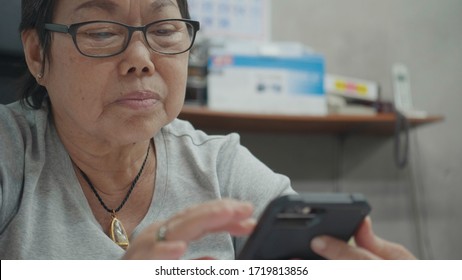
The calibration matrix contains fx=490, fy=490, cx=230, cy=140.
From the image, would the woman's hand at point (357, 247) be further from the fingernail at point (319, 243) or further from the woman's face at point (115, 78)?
the woman's face at point (115, 78)

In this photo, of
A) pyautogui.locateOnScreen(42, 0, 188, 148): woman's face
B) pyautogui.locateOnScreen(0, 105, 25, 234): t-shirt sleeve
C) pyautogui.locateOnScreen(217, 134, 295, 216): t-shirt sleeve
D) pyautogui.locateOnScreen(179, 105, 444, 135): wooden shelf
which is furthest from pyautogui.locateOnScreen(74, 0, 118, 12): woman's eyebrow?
pyautogui.locateOnScreen(179, 105, 444, 135): wooden shelf

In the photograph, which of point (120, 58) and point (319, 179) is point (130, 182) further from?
point (319, 179)

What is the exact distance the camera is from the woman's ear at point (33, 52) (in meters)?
0.84

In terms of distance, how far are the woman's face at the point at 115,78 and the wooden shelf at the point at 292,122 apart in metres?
0.77

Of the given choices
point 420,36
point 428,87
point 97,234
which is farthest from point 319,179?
point 97,234

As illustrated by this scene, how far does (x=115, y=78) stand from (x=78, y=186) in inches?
7.7

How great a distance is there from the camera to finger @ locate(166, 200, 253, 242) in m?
0.50

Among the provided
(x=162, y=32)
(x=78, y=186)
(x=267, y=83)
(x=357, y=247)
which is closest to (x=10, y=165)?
(x=78, y=186)

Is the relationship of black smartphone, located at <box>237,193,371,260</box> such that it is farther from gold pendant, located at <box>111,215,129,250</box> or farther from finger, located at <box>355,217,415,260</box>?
gold pendant, located at <box>111,215,129,250</box>

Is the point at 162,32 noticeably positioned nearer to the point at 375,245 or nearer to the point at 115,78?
the point at 115,78

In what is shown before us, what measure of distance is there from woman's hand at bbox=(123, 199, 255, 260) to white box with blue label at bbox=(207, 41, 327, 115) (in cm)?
119

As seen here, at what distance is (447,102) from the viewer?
2.25 m
